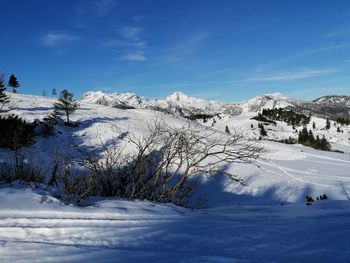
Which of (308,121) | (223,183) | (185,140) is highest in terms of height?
(308,121)

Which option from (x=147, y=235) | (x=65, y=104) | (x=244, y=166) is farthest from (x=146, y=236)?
(x=65, y=104)

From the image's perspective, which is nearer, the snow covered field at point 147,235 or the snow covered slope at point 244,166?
the snow covered field at point 147,235

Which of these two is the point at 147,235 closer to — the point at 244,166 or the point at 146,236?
the point at 146,236

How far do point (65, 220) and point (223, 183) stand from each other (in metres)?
17.5

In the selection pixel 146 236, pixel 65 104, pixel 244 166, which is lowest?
pixel 146 236

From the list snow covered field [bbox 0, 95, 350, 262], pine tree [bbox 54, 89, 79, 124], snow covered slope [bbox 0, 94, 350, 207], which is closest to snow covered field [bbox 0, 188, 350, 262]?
snow covered field [bbox 0, 95, 350, 262]

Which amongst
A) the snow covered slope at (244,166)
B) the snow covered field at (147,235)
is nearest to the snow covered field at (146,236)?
the snow covered field at (147,235)

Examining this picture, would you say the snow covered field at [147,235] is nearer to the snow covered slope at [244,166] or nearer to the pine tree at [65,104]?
the snow covered slope at [244,166]

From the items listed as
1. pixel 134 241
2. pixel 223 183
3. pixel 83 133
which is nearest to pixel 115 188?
pixel 134 241

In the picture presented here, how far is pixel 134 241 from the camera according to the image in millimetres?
4488

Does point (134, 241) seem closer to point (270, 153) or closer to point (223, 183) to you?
point (223, 183)

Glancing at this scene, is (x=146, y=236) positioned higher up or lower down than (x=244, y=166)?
lower down

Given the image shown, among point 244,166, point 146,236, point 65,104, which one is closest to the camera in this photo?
point 146,236

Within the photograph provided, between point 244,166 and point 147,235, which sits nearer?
point 147,235
